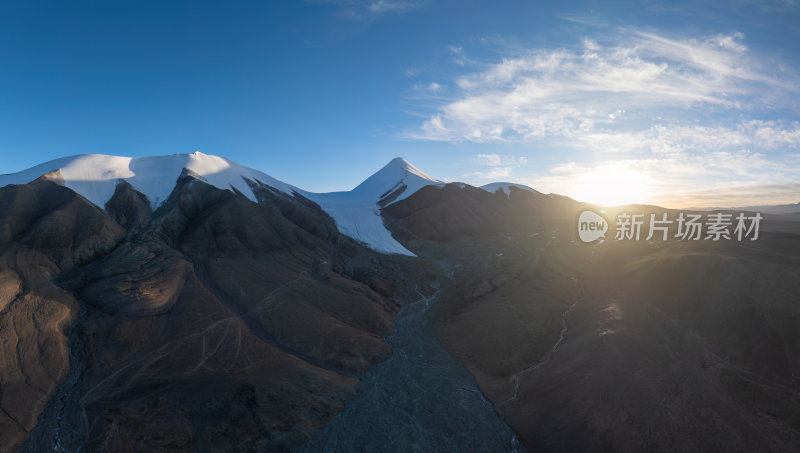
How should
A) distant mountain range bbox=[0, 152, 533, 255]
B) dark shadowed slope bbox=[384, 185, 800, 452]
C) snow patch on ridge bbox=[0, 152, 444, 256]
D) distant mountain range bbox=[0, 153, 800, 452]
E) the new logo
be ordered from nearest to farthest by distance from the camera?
dark shadowed slope bbox=[384, 185, 800, 452] < distant mountain range bbox=[0, 153, 800, 452] < distant mountain range bbox=[0, 152, 533, 255] < snow patch on ridge bbox=[0, 152, 444, 256] < the new logo

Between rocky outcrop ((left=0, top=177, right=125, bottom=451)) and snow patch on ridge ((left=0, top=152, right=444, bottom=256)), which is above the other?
snow patch on ridge ((left=0, top=152, right=444, bottom=256))

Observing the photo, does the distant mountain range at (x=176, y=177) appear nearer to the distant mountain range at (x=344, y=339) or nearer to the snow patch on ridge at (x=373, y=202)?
the snow patch on ridge at (x=373, y=202)

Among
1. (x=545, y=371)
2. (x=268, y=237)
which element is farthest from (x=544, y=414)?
(x=268, y=237)

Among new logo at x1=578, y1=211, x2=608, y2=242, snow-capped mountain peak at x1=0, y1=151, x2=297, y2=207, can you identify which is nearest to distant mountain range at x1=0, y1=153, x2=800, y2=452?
snow-capped mountain peak at x1=0, y1=151, x2=297, y2=207

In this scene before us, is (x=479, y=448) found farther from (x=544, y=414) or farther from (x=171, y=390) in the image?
(x=171, y=390)

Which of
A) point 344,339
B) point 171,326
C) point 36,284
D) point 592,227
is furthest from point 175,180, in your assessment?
point 592,227

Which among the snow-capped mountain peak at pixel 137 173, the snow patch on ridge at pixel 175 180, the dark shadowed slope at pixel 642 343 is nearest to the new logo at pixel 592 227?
the dark shadowed slope at pixel 642 343

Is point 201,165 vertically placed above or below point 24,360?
above

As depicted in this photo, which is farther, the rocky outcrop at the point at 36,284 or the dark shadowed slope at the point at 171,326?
the rocky outcrop at the point at 36,284

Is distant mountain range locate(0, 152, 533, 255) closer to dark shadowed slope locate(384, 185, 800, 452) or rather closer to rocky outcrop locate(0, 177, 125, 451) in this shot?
rocky outcrop locate(0, 177, 125, 451)

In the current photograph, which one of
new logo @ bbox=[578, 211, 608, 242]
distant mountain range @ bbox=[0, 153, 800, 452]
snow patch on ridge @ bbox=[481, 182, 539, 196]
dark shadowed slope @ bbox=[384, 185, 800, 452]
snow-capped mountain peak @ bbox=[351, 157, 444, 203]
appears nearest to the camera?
dark shadowed slope @ bbox=[384, 185, 800, 452]

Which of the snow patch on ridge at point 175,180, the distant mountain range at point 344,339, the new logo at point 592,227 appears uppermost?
the snow patch on ridge at point 175,180
